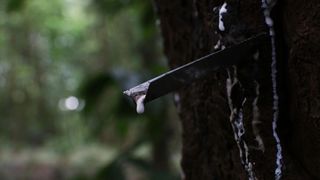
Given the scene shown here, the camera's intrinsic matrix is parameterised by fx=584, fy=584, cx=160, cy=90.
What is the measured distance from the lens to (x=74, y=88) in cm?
819

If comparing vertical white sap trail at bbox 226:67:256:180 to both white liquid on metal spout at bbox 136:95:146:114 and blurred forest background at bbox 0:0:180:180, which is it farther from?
blurred forest background at bbox 0:0:180:180

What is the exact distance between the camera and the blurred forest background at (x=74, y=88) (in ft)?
8.68

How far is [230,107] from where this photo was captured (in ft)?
2.54

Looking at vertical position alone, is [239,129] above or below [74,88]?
above

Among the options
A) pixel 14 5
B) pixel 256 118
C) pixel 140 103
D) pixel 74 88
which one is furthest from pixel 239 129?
pixel 74 88

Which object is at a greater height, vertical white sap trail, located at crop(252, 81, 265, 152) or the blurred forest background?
vertical white sap trail, located at crop(252, 81, 265, 152)

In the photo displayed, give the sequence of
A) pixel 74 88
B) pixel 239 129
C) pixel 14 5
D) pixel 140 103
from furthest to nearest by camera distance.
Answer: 1. pixel 74 88
2. pixel 14 5
3. pixel 239 129
4. pixel 140 103

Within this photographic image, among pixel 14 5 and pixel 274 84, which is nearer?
pixel 274 84

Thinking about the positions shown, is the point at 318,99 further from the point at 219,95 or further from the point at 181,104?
the point at 181,104

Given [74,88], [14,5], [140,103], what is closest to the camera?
[140,103]

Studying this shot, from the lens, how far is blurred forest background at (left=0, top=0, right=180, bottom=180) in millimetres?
2645

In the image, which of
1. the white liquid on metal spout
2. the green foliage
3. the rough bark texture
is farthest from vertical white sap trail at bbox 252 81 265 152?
the green foliage

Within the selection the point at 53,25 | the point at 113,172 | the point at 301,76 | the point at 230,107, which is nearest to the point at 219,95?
the point at 230,107

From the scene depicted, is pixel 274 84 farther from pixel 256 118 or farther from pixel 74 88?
pixel 74 88
